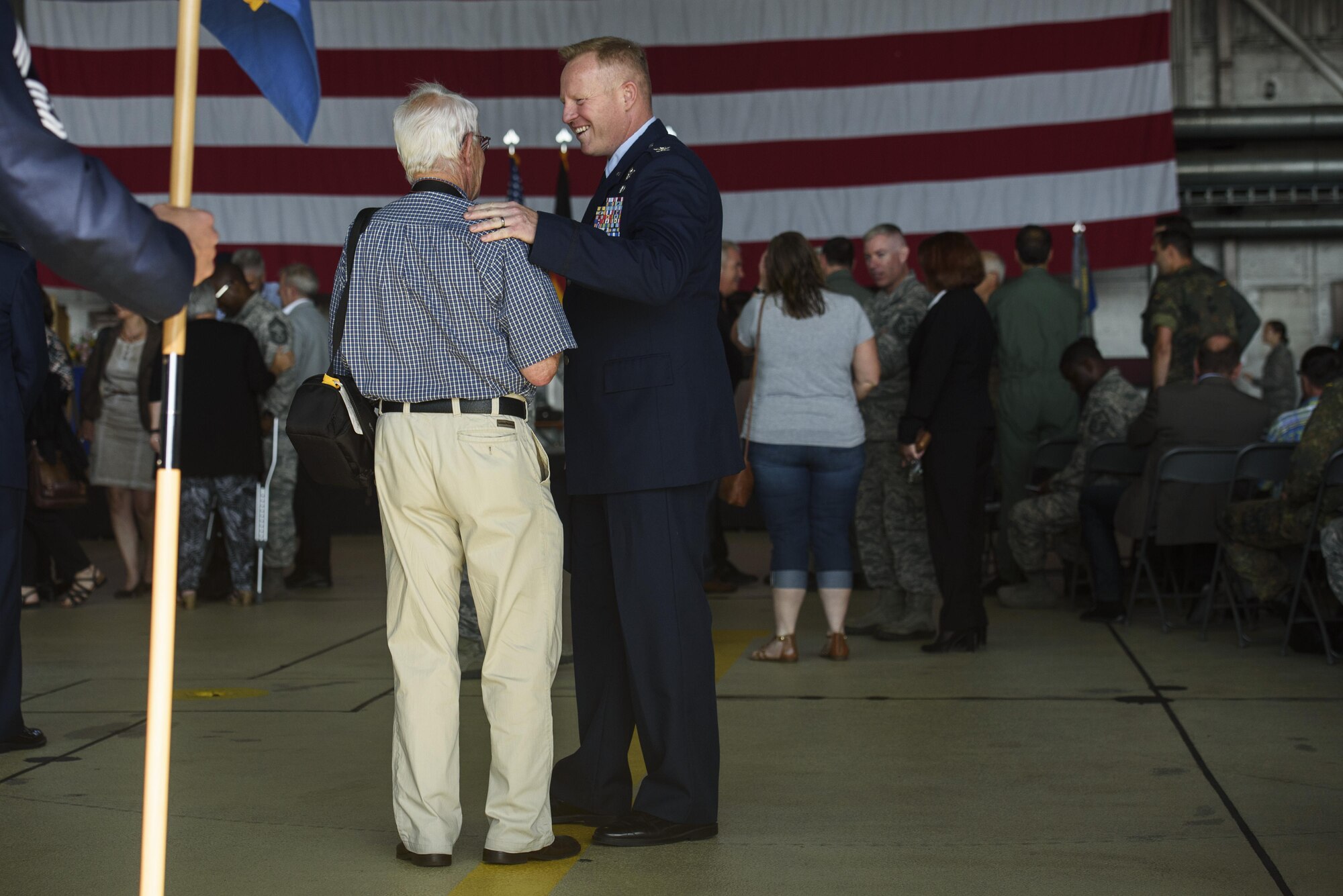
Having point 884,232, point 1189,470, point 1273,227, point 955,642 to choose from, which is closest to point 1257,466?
point 1189,470

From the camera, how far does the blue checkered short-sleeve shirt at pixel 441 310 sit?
9.14 ft

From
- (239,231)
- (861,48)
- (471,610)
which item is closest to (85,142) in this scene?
(239,231)

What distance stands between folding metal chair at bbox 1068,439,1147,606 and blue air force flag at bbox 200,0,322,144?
476 cm

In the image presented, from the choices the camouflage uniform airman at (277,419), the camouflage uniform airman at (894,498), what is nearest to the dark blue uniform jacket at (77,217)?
the camouflage uniform airman at (894,498)

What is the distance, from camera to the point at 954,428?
→ 5430mm

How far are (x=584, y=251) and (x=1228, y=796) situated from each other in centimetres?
198

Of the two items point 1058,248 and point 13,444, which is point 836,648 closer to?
point 13,444

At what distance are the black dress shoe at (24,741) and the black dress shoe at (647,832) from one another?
1.89 m

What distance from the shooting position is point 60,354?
732 centimetres

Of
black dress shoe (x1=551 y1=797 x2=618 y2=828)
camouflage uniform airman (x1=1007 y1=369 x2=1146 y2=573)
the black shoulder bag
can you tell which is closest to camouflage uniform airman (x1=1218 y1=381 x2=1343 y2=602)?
camouflage uniform airman (x1=1007 y1=369 x2=1146 y2=573)

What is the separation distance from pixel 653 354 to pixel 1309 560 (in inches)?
136

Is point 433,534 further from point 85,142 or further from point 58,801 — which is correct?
point 85,142

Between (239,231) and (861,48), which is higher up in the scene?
(861,48)

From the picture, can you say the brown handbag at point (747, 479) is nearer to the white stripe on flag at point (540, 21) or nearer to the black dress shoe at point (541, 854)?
the black dress shoe at point (541, 854)
